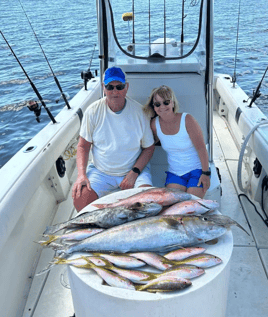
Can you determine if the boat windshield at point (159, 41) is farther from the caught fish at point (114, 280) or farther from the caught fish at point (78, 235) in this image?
the caught fish at point (114, 280)

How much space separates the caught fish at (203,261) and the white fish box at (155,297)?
2cm

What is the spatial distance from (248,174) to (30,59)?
8450 millimetres

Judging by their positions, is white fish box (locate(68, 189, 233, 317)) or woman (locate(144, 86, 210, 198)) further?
woman (locate(144, 86, 210, 198))

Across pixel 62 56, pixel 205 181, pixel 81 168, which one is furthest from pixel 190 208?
pixel 62 56

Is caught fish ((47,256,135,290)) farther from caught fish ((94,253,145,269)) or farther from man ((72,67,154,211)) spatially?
man ((72,67,154,211))

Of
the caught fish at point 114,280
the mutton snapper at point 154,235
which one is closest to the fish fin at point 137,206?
the mutton snapper at point 154,235

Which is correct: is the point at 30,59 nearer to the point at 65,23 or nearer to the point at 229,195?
the point at 65,23

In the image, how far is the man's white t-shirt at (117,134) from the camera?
238 centimetres

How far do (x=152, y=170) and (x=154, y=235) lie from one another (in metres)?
1.53

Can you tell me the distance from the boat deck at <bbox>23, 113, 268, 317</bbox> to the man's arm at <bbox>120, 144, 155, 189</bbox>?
2.68 feet

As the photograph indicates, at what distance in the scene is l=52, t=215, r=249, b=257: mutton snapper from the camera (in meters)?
1.36

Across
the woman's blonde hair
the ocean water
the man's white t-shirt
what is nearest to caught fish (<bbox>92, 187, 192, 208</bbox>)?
the man's white t-shirt

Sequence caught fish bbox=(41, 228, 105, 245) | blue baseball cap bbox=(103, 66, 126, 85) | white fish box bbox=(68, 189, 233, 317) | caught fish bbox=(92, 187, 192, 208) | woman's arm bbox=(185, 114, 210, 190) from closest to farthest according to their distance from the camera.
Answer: white fish box bbox=(68, 189, 233, 317) < caught fish bbox=(41, 228, 105, 245) < caught fish bbox=(92, 187, 192, 208) < blue baseball cap bbox=(103, 66, 126, 85) < woman's arm bbox=(185, 114, 210, 190)

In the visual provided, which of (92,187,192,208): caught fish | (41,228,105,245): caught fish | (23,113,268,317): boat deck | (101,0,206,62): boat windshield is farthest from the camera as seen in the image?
(101,0,206,62): boat windshield
